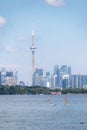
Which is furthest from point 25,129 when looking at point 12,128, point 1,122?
point 1,122

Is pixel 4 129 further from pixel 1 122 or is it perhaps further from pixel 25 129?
pixel 1 122

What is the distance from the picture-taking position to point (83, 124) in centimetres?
8612

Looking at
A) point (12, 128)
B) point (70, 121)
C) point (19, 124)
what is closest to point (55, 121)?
point (70, 121)

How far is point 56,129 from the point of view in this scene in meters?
77.9

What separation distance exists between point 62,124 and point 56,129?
360 inches

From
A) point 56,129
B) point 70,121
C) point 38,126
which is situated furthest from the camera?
point 70,121

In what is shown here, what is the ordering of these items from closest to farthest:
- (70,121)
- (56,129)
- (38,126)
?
(56,129), (38,126), (70,121)

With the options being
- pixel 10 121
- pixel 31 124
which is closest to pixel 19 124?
pixel 31 124

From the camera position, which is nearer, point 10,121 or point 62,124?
point 62,124

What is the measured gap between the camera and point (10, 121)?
93.8m

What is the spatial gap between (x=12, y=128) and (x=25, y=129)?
2.69 metres

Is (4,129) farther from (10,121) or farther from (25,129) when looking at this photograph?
(10,121)

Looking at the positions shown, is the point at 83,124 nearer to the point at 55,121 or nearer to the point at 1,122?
the point at 55,121

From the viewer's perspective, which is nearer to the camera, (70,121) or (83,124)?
(83,124)
